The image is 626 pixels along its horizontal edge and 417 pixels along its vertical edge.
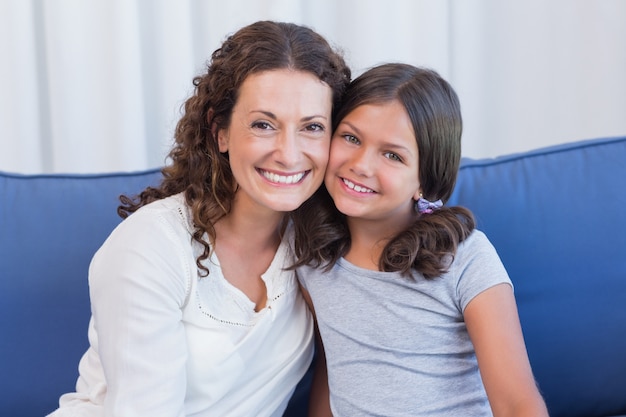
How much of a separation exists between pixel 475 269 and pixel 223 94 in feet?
1.73

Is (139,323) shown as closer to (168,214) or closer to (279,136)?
(168,214)

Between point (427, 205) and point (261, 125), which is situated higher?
point (261, 125)

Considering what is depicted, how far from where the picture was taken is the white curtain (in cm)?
209

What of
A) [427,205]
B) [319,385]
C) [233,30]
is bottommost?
[319,385]

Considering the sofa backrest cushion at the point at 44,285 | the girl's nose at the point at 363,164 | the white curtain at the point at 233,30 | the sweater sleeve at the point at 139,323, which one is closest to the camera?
the sweater sleeve at the point at 139,323

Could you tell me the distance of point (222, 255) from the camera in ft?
4.94

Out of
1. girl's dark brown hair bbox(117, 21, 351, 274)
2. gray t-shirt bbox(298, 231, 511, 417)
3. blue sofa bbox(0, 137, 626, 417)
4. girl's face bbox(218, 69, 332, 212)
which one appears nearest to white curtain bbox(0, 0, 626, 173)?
blue sofa bbox(0, 137, 626, 417)

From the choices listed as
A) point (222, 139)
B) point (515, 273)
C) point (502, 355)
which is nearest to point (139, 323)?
point (222, 139)

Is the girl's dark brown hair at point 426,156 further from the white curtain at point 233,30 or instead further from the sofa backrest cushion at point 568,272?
the white curtain at point 233,30

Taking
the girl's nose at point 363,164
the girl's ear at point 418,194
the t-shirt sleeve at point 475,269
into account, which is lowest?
the t-shirt sleeve at point 475,269

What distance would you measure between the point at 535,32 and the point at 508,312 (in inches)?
49.3

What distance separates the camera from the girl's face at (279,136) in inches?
54.7

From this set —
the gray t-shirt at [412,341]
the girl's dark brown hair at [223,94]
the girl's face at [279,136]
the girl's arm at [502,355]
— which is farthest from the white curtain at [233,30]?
the girl's arm at [502,355]

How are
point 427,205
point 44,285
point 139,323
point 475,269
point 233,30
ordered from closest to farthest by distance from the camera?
point 139,323 → point 475,269 → point 427,205 → point 44,285 → point 233,30
